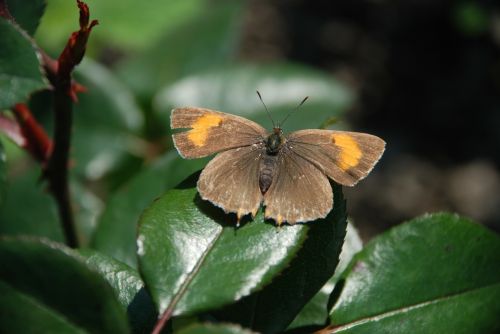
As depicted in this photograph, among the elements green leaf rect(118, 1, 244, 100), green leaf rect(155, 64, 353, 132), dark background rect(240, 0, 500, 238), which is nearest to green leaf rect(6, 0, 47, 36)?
green leaf rect(155, 64, 353, 132)

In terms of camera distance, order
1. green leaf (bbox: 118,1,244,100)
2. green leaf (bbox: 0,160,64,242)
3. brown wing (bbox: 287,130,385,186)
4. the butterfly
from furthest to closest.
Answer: green leaf (bbox: 118,1,244,100) < green leaf (bbox: 0,160,64,242) < brown wing (bbox: 287,130,385,186) < the butterfly

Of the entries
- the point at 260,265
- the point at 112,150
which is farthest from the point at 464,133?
the point at 260,265

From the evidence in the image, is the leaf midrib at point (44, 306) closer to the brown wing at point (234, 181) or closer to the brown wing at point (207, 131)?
the brown wing at point (234, 181)

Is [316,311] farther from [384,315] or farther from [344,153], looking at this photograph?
[344,153]

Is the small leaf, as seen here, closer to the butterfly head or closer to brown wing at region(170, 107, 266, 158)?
brown wing at region(170, 107, 266, 158)

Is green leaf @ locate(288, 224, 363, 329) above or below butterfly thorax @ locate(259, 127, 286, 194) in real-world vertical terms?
below

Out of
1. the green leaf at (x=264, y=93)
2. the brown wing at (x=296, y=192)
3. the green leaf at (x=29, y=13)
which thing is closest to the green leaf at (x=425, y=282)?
the brown wing at (x=296, y=192)
